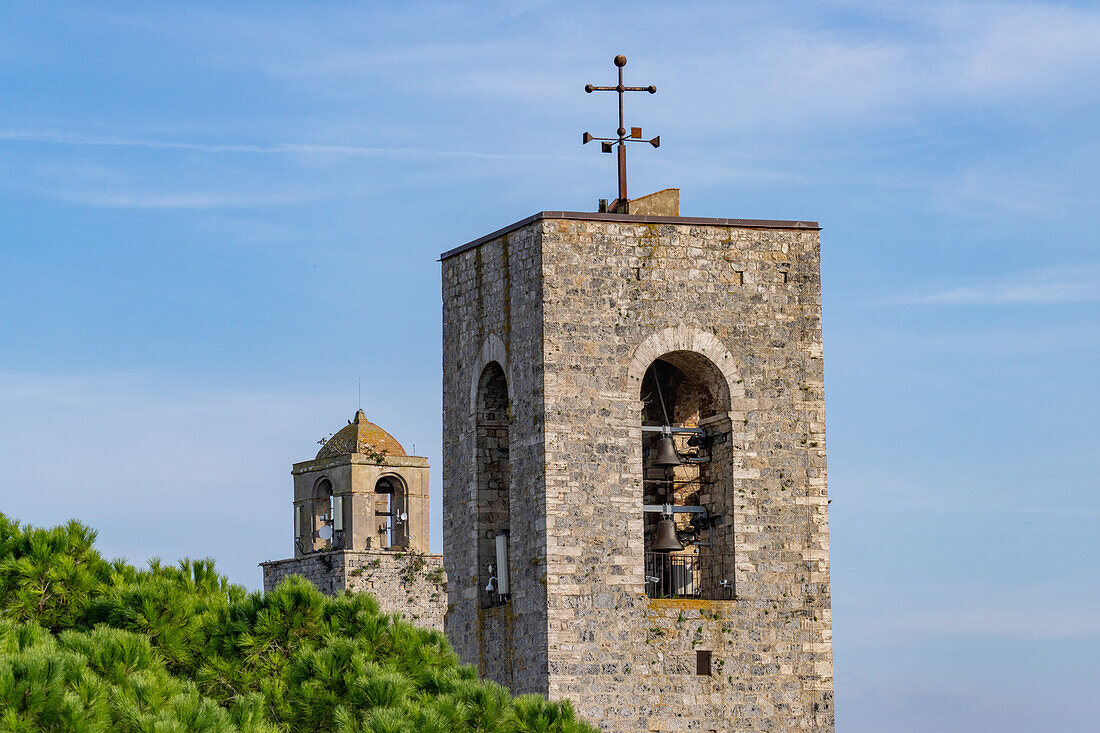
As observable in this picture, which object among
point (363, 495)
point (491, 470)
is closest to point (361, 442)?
point (363, 495)

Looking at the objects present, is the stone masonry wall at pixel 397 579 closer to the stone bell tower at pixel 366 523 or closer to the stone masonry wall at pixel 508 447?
the stone bell tower at pixel 366 523

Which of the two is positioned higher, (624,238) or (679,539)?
(624,238)

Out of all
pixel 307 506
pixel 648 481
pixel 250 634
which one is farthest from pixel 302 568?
pixel 250 634

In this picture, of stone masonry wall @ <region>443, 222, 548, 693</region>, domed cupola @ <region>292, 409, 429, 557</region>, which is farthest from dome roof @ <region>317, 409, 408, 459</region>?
stone masonry wall @ <region>443, 222, 548, 693</region>

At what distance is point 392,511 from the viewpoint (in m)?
44.9

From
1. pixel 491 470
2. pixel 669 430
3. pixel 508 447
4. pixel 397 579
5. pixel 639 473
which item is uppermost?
pixel 669 430

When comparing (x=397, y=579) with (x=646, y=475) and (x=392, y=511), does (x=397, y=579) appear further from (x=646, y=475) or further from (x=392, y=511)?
Answer: (x=646, y=475)

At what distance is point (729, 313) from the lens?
78.6ft

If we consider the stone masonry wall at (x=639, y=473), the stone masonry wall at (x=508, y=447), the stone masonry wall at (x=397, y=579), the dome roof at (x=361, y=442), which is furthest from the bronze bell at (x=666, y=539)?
the dome roof at (x=361, y=442)

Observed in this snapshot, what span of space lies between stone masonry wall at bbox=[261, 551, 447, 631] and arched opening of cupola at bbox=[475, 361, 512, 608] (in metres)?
18.1

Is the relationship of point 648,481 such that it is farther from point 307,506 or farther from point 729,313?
point 307,506

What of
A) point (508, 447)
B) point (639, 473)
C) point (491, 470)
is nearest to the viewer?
point (639, 473)

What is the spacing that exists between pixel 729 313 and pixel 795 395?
111 cm

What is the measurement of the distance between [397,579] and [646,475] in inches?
743
